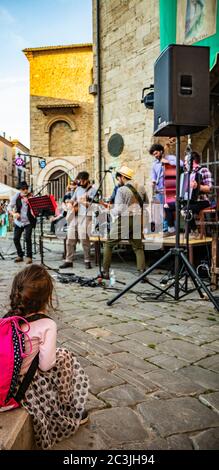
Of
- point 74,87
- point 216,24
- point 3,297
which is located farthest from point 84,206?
point 74,87

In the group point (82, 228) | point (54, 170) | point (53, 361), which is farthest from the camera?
point (54, 170)

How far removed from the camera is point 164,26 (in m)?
7.48

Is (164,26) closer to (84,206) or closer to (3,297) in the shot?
(84,206)

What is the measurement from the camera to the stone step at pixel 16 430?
1.43 metres

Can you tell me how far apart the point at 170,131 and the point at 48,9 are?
2.24m

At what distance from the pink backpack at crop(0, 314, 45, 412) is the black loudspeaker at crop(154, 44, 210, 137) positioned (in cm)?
292

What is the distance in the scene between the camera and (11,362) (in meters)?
1.59

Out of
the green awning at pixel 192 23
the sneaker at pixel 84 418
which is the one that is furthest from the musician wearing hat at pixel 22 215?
the sneaker at pixel 84 418

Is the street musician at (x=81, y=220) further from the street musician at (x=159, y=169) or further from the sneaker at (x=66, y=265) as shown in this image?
the street musician at (x=159, y=169)

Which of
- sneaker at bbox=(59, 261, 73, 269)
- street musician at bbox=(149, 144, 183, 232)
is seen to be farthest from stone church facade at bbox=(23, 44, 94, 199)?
sneaker at bbox=(59, 261, 73, 269)

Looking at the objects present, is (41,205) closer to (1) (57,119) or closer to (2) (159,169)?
(2) (159,169)

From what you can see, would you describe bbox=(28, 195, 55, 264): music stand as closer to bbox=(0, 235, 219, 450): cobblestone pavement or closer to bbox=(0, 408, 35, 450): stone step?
bbox=(0, 235, 219, 450): cobblestone pavement

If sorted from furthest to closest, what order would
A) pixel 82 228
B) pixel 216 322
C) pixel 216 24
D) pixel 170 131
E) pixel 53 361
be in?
pixel 82 228 → pixel 216 24 → pixel 170 131 → pixel 216 322 → pixel 53 361

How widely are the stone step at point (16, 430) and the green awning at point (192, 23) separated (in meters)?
6.15
